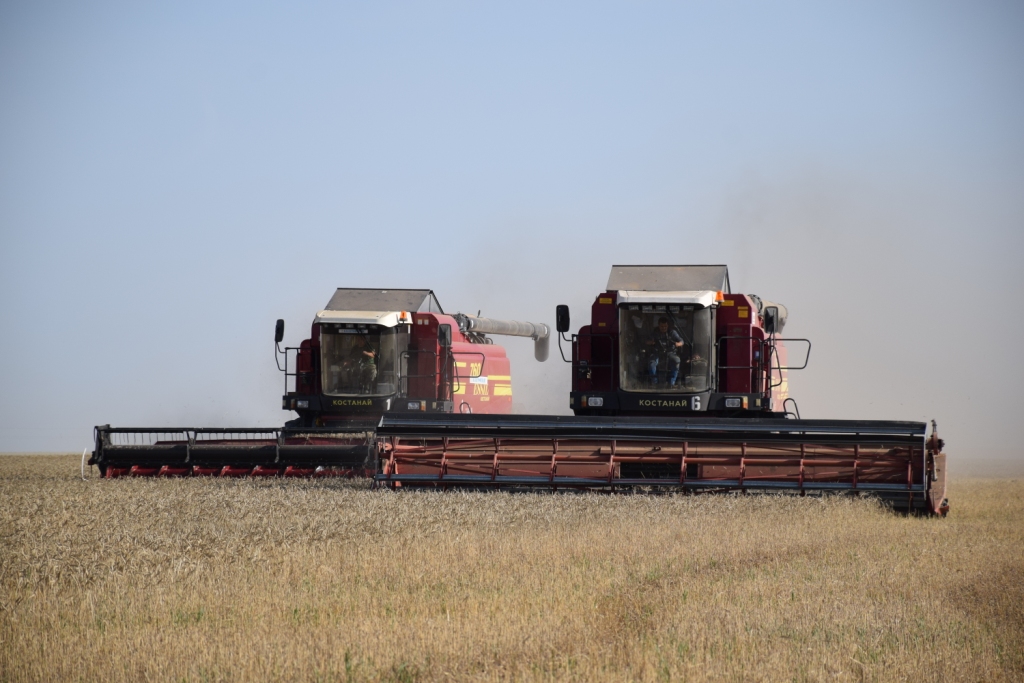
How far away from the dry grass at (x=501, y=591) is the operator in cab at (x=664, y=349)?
282 cm

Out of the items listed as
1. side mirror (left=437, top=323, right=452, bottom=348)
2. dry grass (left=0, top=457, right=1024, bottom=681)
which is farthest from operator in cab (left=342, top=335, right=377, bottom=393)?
dry grass (left=0, top=457, right=1024, bottom=681)

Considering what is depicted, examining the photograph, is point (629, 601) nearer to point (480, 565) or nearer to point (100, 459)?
point (480, 565)

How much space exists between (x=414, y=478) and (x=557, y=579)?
5485mm

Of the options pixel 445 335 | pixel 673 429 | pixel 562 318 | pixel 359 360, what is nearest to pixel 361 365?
pixel 359 360

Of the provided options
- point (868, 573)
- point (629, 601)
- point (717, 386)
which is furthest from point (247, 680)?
point (717, 386)

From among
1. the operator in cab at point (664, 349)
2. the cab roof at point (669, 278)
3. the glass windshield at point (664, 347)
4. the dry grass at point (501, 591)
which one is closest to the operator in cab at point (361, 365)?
the cab roof at point (669, 278)

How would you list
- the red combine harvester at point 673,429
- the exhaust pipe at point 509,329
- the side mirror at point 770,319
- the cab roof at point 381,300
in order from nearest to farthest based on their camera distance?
the red combine harvester at point 673,429 < the side mirror at point 770,319 < the cab roof at point 381,300 < the exhaust pipe at point 509,329

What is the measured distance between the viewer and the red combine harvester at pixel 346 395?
13469 millimetres

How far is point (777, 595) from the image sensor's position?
6137 mm

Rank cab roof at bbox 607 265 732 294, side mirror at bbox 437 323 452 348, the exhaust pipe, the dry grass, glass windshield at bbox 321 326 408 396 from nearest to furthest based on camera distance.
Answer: the dry grass < cab roof at bbox 607 265 732 294 < side mirror at bbox 437 323 452 348 < glass windshield at bbox 321 326 408 396 < the exhaust pipe

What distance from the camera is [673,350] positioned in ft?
42.1

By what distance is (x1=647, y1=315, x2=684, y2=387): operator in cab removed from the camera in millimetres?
12797

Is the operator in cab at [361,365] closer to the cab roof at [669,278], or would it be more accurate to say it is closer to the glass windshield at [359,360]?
the glass windshield at [359,360]

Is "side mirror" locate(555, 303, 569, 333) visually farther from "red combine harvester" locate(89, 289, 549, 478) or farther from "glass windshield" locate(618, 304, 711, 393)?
"red combine harvester" locate(89, 289, 549, 478)
